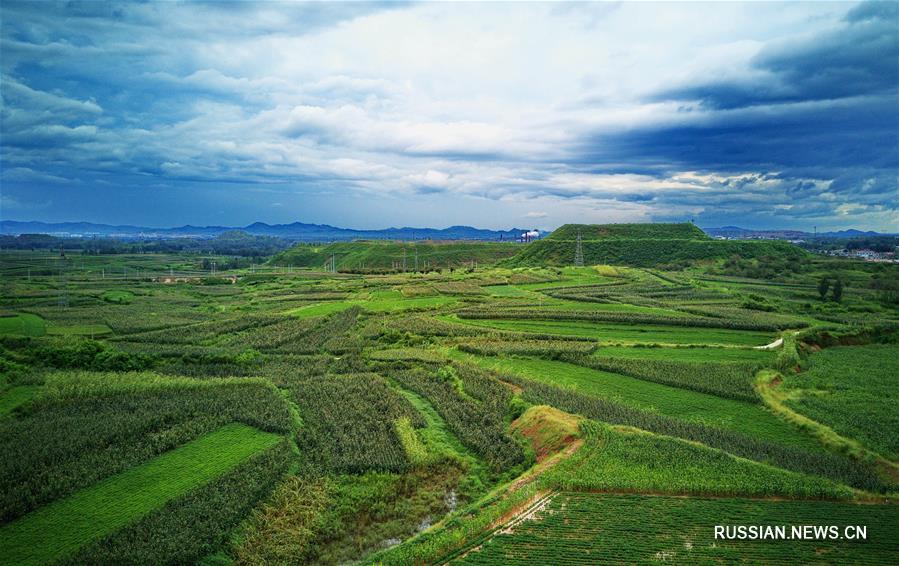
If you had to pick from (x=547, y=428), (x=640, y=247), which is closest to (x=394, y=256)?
(x=640, y=247)

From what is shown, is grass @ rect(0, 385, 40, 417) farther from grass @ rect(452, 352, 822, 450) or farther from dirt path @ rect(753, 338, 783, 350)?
dirt path @ rect(753, 338, 783, 350)

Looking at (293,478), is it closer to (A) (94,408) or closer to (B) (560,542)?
(B) (560,542)

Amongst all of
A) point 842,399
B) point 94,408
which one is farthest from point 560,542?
point 94,408

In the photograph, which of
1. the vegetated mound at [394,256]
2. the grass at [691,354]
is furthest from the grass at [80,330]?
the vegetated mound at [394,256]

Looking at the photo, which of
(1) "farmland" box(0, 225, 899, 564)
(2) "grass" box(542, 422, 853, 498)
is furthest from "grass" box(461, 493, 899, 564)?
(2) "grass" box(542, 422, 853, 498)

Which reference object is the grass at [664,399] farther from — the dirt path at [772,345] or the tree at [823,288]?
the tree at [823,288]

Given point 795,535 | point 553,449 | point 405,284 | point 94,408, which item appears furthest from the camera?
point 405,284
